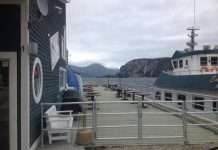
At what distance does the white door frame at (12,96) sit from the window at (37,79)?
0.82m

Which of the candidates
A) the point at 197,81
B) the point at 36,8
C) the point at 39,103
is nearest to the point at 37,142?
the point at 39,103

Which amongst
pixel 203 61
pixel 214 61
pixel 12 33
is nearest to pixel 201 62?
pixel 203 61


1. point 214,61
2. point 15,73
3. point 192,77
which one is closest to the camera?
point 15,73

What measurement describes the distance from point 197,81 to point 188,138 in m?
12.0

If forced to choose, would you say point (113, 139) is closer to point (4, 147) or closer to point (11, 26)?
point (4, 147)

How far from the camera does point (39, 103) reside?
31.8 ft

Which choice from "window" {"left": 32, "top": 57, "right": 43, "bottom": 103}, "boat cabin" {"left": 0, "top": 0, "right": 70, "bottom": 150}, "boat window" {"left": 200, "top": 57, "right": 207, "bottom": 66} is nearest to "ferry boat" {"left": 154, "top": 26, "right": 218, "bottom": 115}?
"boat window" {"left": 200, "top": 57, "right": 207, "bottom": 66}

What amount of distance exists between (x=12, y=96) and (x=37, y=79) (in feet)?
5.30

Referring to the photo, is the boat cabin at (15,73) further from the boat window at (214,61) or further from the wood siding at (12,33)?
the boat window at (214,61)

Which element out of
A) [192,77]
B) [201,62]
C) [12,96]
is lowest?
[12,96]

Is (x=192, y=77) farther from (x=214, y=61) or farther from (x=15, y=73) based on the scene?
(x=15, y=73)

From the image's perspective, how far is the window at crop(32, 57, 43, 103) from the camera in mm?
8934

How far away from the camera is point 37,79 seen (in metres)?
9.52

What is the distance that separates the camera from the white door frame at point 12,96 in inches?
312
